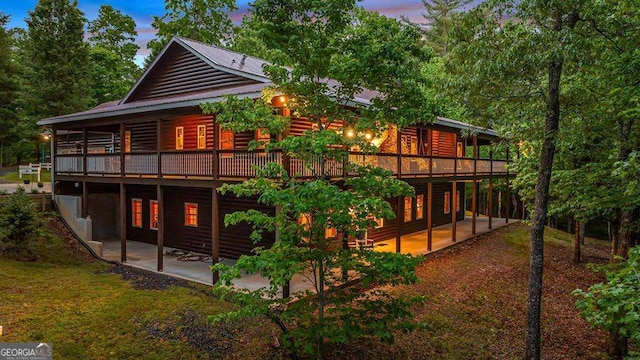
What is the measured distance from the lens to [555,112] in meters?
9.49

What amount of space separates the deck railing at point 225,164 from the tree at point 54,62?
17.2 m

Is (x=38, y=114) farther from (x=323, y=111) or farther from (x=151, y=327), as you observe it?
(x=323, y=111)

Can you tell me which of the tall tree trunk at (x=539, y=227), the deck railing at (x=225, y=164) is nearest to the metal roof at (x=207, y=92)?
the deck railing at (x=225, y=164)

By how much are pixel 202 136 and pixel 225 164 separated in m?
5.21

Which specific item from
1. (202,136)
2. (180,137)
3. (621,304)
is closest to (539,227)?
(621,304)

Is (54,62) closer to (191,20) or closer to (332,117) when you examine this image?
(191,20)

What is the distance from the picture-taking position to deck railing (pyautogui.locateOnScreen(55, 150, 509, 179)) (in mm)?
11891

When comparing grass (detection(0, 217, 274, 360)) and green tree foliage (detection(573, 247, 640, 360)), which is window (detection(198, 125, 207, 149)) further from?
green tree foliage (detection(573, 247, 640, 360))

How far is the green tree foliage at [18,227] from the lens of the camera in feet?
44.2

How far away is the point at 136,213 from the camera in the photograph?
1978 cm

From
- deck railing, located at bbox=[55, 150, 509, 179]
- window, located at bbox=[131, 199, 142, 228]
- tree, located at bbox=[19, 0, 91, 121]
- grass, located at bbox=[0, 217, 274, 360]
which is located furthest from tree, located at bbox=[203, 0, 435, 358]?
tree, located at bbox=[19, 0, 91, 121]

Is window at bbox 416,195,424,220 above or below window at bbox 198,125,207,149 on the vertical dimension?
below

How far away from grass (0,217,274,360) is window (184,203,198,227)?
457 centimetres

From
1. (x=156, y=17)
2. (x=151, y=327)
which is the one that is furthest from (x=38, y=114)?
(x=151, y=327)
